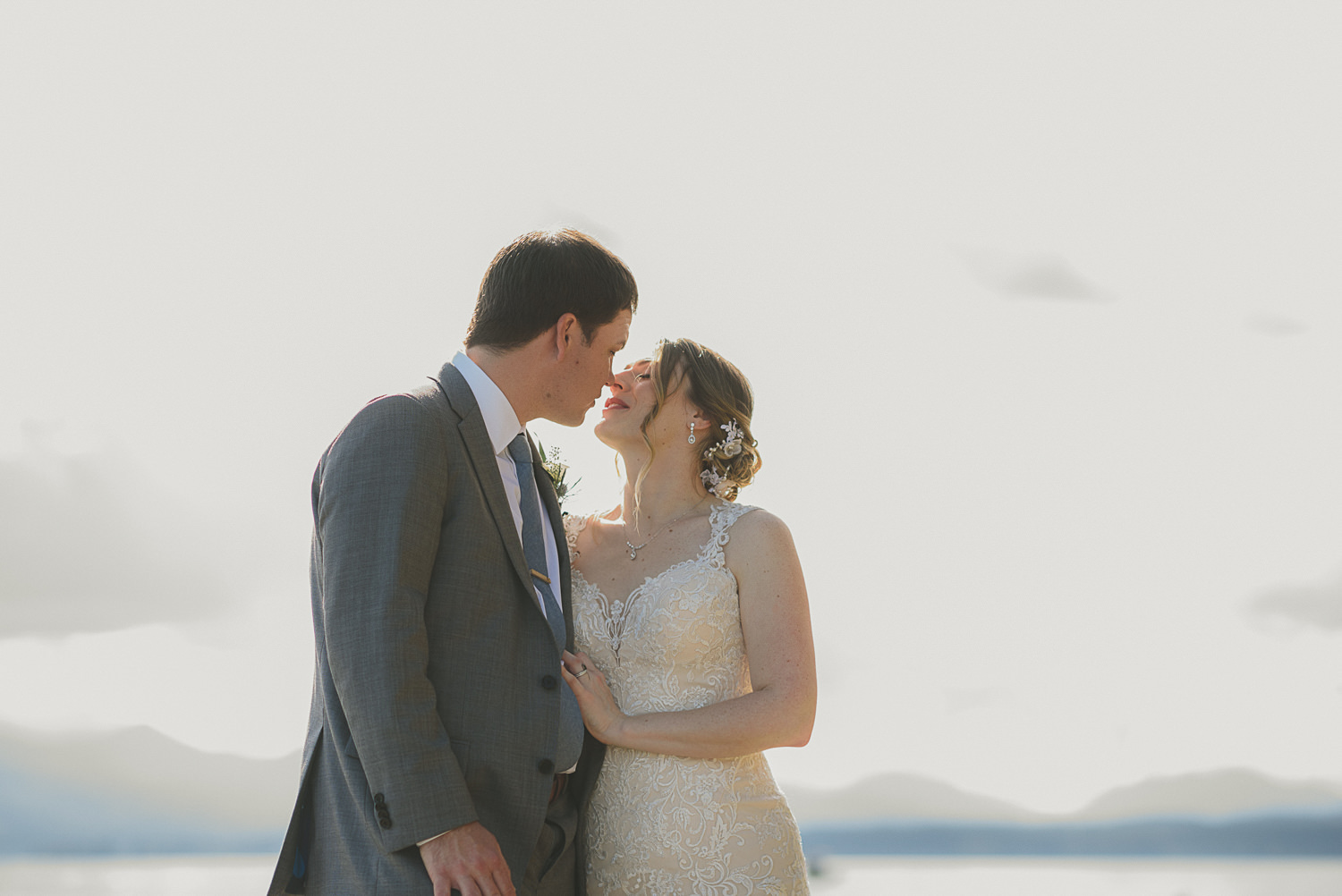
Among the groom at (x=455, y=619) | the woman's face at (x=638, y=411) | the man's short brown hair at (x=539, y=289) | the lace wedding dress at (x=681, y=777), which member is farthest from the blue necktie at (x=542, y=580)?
the woman's face at (x=638, y=411)

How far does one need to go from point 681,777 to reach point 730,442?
105cm

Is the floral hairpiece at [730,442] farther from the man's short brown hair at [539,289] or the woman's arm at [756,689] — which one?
the man's short brown hair at [539,289]

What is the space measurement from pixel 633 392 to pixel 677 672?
3.04 ft

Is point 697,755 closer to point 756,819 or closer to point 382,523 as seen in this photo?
point 756,819

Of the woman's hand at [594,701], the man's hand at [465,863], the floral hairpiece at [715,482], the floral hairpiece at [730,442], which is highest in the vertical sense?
the floral hairpiece at [730,442]

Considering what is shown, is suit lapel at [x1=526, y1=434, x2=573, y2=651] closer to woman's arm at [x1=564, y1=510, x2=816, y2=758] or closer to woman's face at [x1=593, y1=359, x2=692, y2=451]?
woman's arm at [x1=564, y1=510, x2=816, y2=758]

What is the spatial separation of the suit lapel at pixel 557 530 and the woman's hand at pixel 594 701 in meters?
0.09

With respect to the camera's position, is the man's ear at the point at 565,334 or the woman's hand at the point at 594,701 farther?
the woman's hand at the point at 594,701

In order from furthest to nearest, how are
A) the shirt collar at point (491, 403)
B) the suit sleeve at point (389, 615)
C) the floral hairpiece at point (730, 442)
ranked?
1. the floral hairpiece at point (730, 442)
2. the shirt collar at point (491, 403)
3. the suit sleeve at point (389, 615)

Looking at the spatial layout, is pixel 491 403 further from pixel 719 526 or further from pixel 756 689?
pixel 756 689

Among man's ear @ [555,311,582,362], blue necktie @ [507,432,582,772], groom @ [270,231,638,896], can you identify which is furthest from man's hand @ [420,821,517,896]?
man's ear @ [555,311,582,362]

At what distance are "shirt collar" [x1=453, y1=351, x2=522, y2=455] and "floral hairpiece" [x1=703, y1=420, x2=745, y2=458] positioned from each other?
1.09 metres

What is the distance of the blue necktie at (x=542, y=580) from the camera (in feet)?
7.71

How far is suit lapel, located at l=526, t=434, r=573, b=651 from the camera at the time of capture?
106 inches
